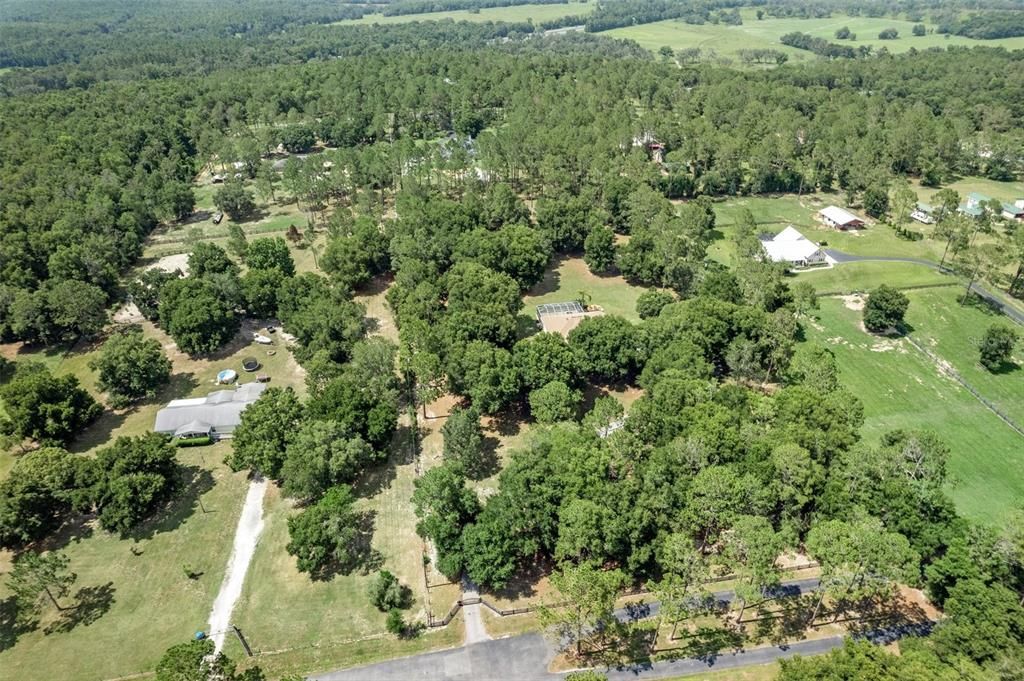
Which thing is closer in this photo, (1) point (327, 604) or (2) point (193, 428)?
(1) point (327, 604)

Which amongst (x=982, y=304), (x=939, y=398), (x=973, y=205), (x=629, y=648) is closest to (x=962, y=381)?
(x=939, y=398)

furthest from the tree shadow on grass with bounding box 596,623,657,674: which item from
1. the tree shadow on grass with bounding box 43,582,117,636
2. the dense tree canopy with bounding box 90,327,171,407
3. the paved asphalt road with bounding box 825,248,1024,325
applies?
the paved asphalt road with bounding box 825,248,1024,325

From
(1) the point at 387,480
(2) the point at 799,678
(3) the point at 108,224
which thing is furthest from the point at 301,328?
(2) the point at 799,678

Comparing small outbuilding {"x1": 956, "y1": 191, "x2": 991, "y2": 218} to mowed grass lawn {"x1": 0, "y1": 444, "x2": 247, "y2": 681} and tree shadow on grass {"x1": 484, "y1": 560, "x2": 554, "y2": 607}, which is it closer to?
tree shadow on grass {"x1": 484, "y1": 560, "x2": 554, "y2": 607}

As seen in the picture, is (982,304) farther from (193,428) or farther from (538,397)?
(193,428)

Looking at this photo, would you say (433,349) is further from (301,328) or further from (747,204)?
(747,204)

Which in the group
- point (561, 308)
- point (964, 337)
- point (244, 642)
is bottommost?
point (964, 337)

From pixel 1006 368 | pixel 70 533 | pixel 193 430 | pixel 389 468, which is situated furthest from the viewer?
pixel 1006 368
